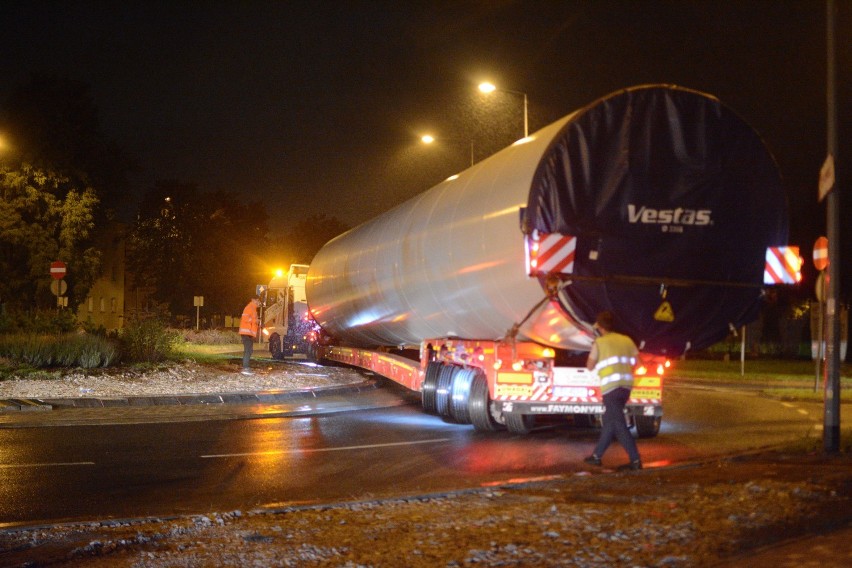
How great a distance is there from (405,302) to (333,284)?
6933mm

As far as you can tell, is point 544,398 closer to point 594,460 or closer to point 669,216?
point 594,460

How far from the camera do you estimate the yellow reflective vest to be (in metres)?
9.75

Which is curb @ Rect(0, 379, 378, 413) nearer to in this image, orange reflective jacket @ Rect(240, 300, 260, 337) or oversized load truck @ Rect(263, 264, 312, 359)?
orange reflective jacket @ Rect(240, 300, 260, 337)

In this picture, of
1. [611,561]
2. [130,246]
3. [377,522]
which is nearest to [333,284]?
[377,522]

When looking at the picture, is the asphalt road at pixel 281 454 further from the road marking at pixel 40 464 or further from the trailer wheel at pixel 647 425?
the trailer wheel at pixel 647 425

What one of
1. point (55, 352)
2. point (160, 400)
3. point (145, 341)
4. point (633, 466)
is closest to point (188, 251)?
point (145, 341)

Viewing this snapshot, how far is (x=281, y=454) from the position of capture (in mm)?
11273

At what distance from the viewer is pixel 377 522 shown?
696cm

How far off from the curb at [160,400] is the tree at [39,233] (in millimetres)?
27266

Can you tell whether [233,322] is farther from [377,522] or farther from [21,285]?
[377,522]

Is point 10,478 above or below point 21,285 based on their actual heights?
below

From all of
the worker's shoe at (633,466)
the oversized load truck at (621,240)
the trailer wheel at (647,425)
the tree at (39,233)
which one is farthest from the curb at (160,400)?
the tree at (39,233)

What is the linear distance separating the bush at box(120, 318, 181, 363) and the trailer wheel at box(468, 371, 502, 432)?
34.6ft

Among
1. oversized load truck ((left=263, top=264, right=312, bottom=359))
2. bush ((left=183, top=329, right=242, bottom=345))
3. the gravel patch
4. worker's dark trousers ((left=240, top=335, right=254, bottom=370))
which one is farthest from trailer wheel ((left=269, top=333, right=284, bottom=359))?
bush ((left=183, top=329, right=242, bottom=345))
